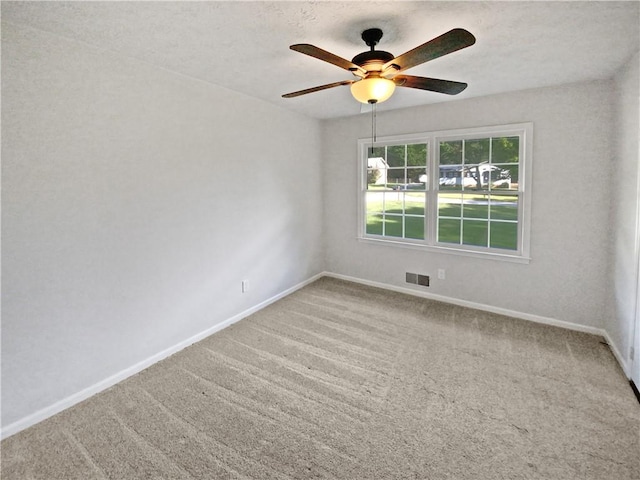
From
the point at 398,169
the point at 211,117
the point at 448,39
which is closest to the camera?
the point at 448,39

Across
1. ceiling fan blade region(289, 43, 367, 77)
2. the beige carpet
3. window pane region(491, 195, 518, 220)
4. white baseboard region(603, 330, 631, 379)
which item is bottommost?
the beige carpet

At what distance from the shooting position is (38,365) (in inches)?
81.7

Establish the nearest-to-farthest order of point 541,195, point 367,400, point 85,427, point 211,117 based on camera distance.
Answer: point 85,427 < point 367,400 < point 211,117 < point 541,195

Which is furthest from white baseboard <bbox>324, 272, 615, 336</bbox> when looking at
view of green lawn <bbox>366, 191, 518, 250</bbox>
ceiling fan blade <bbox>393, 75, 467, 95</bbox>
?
ceiling fan blade <bbox>393, 75, 467, 95</bbox>

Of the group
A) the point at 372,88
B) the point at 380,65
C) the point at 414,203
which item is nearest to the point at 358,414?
the point at 372,88

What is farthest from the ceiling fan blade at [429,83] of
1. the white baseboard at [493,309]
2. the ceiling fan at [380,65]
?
the white baseboard at [493,309]

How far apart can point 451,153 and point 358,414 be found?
10.4ft

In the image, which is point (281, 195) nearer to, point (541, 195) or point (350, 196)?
point (350, 196)

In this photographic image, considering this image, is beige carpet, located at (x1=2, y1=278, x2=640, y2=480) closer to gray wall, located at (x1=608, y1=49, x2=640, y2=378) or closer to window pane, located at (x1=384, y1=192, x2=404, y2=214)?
gray wall, located at (x1=608, y1=49, x2=640, y2=378)

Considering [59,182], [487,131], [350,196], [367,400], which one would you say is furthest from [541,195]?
[59,182]

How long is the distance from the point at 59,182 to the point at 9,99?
1.66ft

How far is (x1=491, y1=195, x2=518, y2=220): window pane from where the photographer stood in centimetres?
356

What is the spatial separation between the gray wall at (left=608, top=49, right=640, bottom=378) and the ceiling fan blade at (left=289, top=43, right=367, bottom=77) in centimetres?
Answer: 213

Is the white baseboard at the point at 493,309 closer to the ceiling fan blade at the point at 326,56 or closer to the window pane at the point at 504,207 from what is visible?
the window pane at the point at 504,207
